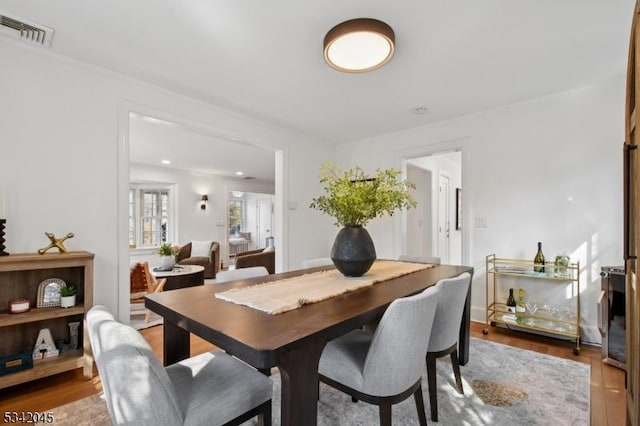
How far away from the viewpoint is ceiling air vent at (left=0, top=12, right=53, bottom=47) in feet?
6.05

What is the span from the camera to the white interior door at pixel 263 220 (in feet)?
35.8

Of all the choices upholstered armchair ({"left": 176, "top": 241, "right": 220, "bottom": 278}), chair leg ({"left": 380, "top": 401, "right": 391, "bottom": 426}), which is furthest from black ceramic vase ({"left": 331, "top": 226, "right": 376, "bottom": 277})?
upholstered armchair ({"left": 176, "top": 241, "right": 220, "bottom": 278})

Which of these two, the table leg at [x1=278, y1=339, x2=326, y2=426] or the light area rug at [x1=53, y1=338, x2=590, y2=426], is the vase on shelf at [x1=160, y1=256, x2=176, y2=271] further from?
the table leg at [x1=278, y1=339, x2=326, y2=426]

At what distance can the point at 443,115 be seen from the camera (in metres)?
3.48

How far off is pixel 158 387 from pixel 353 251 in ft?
4.01

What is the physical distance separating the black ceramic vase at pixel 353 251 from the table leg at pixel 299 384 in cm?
88

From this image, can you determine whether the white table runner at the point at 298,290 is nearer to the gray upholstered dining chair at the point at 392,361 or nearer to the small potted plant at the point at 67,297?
the gray upholstered dining chair at the point at 392,361

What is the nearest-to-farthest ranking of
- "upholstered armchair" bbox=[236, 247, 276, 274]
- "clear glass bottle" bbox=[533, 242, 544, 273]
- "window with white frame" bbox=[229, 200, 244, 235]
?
"clear glass bottle" bbox=[533, 242, 544, 273] → "upholstered armchair" bbox=[236, 247, 276, 274] → "window with white frame" bbox=[229, 200, 244, 235]

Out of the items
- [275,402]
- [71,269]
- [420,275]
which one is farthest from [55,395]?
[420,275]

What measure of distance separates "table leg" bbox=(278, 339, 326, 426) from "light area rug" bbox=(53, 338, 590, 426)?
0.87 m

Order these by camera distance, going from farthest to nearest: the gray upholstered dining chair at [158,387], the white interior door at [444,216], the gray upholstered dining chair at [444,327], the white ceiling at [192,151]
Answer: the white interior door at [444,216] → the white ceiling at [192,151] → the gray upholstered dining chair at [444,327] → the gray upholstered dining chair at [158,387]

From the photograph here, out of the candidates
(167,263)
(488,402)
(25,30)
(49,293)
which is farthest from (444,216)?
(25,30)

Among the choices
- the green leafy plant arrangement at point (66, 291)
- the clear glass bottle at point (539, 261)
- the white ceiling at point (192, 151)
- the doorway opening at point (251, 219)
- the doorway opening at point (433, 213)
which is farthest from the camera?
the doorway opening at point (251, 219)

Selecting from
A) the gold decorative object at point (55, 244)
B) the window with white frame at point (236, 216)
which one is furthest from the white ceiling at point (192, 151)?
the window with white frame at point (236, 216)
